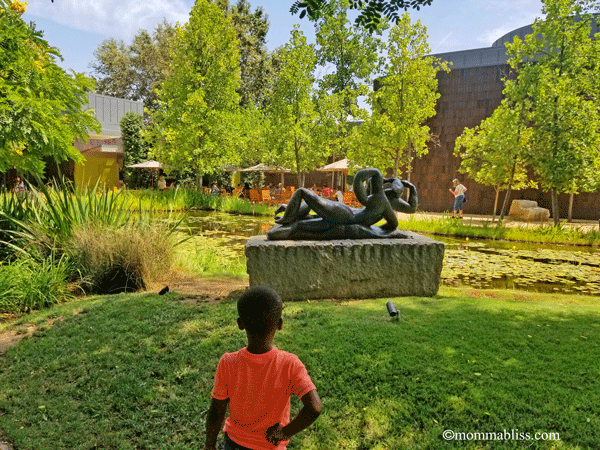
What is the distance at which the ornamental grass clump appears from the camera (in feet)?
17.7

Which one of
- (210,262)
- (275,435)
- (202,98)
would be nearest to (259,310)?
(275,435)

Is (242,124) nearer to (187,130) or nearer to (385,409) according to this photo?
(187,130)

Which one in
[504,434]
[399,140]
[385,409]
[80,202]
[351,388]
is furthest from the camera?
[399,140]

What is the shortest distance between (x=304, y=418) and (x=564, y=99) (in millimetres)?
13427

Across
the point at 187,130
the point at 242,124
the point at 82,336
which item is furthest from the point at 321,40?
the point at 82,336

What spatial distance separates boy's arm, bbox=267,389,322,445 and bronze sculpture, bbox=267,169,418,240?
3.87 m

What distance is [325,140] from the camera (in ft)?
59.4

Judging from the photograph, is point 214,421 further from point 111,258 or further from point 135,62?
point 135,62

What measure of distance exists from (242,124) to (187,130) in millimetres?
2974

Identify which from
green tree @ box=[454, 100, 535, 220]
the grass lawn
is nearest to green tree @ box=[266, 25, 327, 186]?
green tree @ box=[454, 100, 535, 220]

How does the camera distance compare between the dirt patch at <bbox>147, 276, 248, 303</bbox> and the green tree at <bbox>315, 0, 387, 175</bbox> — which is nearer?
the dirt patch at <bbox>147, 276, 248, 303</bbox>

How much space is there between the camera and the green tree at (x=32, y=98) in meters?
4.37

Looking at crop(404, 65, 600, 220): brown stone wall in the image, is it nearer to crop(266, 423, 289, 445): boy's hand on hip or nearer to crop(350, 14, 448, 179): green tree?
crop(350, 14, 448, 179): green tree

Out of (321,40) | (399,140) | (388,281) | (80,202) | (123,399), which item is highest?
(321,40)
